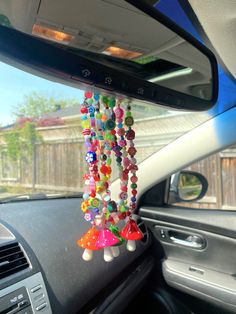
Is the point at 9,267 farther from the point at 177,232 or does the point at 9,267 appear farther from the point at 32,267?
the point at 177,232

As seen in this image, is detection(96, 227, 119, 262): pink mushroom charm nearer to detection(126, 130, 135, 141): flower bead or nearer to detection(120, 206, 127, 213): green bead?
detection(120, 206, 127, 213): green bead

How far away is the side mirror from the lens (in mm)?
2453

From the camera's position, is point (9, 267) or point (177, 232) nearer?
point (9, 267)

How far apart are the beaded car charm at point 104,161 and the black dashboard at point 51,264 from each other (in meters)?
0.45

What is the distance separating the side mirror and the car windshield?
275 mm

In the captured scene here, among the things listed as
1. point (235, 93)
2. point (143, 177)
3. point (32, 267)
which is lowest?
point (32, 267)

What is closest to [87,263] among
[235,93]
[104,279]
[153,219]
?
[104,279]

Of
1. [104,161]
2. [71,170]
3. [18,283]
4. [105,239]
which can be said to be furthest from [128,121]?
[71,170]

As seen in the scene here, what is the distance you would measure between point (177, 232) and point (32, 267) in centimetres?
115

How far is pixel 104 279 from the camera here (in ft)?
6.51

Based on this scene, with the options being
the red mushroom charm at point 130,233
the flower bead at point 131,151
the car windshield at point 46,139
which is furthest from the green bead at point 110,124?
the car windshield at point 46,139

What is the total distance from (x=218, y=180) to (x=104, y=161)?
148 centimetres

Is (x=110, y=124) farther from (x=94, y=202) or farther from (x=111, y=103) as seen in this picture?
(x=94, y=202)

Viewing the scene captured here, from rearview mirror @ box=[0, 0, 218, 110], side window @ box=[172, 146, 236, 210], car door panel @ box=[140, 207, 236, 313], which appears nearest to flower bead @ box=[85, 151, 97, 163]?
rearview mirror @ box=[0, 0, 218, 110]
